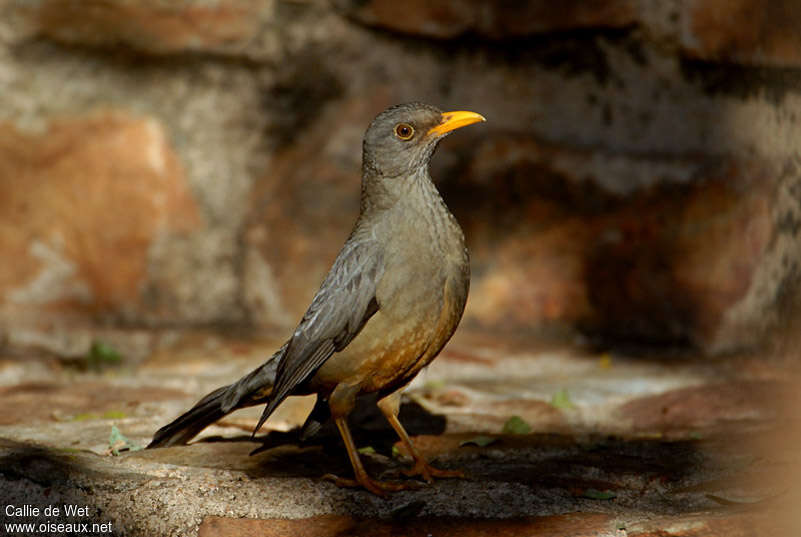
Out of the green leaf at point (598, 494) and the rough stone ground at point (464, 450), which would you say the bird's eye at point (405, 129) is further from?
the green leaf at point (598, 494)

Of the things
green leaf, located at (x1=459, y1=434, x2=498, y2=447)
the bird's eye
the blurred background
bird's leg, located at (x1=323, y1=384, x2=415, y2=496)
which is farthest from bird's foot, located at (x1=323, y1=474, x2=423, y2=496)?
the blurred background

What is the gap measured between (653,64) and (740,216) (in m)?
0.91

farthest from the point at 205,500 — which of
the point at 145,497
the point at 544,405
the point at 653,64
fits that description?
the point at 653,64

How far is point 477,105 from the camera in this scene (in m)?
5.38

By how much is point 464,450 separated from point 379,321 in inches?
24.9

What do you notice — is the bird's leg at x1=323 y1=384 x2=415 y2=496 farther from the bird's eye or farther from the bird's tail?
the bird's eye

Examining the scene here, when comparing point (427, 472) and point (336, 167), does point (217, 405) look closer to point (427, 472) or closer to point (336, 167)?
point (427, 472)

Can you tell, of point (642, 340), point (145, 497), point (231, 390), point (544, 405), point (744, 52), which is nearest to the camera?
point (145, 497)

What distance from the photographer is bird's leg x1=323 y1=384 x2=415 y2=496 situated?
321 centimetres

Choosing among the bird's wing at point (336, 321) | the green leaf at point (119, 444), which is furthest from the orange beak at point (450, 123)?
the green leaf at point (119, 444)

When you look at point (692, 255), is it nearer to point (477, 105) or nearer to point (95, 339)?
point (477, 105)

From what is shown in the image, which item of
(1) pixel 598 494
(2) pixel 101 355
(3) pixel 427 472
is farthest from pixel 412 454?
(2) pixel 101 355

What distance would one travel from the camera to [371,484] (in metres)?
3.21

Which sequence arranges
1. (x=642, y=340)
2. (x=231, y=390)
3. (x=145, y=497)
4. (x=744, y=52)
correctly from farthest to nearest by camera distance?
(x=642, y=340)
(x=744, y=52)
(x=231, y=390)
(x=145, y=497)
